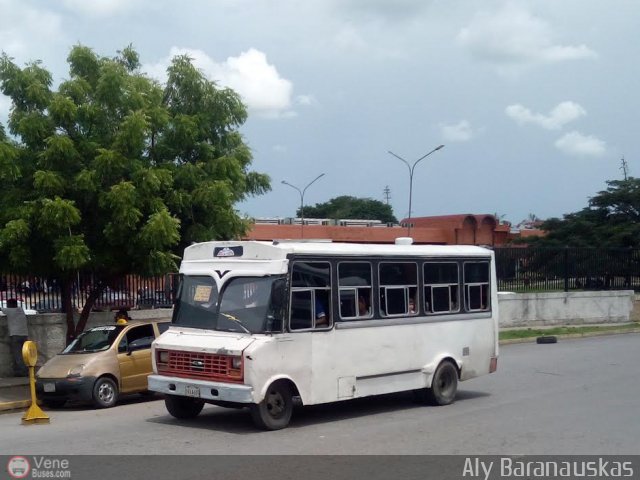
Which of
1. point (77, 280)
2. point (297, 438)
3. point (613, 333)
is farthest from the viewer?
point (613, 333)

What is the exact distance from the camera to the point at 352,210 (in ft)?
356

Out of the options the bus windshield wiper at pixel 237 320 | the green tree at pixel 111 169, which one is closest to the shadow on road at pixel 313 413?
the bus windshield wiper at pixel 237 320

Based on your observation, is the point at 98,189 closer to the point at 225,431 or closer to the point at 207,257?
the point at 207,257

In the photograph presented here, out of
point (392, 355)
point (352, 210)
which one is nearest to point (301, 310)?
point (392, 355)

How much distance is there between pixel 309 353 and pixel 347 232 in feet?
135

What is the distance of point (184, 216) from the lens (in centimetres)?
1659

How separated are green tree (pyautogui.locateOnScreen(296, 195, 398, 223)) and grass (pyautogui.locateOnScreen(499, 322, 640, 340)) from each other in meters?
75.1

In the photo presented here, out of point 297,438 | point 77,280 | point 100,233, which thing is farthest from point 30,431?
point 77,280

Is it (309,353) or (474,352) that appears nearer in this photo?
(309,353)

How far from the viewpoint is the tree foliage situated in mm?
48406

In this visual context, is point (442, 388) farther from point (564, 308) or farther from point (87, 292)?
point (564, 308)

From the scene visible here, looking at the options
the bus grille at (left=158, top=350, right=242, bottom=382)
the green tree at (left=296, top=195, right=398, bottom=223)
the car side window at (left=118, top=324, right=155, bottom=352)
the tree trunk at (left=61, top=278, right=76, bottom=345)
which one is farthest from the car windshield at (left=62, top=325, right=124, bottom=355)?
the green tree at (left=296, top=195, right=398, bottom=223)

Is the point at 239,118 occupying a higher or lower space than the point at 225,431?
higher
